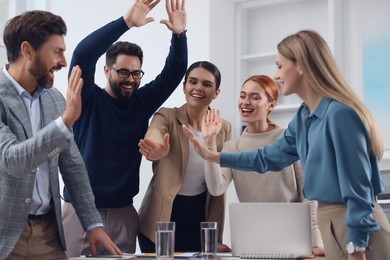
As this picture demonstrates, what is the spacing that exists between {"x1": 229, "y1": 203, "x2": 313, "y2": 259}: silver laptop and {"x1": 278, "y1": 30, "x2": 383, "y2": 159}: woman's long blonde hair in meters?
0.36

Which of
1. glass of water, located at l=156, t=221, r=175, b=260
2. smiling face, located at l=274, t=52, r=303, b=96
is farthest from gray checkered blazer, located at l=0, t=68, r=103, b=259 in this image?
smiling face, located at l=274, t=52, r=303, b=96

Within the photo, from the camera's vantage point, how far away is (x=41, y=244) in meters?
2.18

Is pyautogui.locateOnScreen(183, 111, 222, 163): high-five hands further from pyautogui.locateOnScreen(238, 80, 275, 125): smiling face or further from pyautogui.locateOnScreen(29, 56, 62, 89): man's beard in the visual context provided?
pyautogui.locateOnScreen(29, 56, 62, 89): man's beard

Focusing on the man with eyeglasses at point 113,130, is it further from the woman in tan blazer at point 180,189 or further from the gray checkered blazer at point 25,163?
the gray checkered blazer at point 25,163

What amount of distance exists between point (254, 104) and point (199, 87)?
30 cm

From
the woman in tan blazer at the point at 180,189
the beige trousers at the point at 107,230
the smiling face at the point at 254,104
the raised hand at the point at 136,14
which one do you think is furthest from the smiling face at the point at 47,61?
the smiling face at the point at 254,104

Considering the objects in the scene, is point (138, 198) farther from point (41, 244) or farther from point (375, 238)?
point (375, 238)

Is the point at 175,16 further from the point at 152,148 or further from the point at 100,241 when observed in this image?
the point at 100,241

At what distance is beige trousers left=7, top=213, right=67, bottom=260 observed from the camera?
2133 millimetres

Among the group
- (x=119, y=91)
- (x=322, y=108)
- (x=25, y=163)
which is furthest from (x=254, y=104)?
(x=25, y=163)

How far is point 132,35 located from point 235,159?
2.77m

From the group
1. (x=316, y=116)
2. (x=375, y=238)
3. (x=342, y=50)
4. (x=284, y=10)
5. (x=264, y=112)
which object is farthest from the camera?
(x=284, y=10)

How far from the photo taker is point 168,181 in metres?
2.96

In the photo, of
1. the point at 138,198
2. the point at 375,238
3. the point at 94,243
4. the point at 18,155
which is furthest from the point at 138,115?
the point at 138,198
